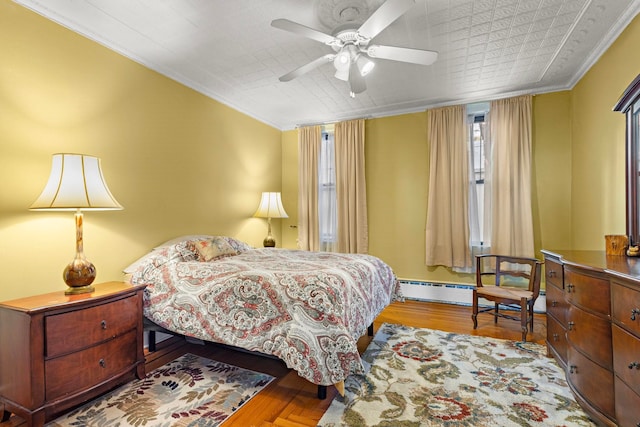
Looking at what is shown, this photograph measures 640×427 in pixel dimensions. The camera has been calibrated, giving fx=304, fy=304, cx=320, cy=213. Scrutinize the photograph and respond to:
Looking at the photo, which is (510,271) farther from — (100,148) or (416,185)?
(100,148)

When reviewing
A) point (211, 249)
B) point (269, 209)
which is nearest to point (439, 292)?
point (269, 209)

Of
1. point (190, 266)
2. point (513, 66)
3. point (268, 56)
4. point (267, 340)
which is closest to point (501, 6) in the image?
point (513, 66)

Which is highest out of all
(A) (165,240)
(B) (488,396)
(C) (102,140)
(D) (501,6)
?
(D) (501,6)

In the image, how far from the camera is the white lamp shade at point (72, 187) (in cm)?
192

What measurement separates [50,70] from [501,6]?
3.36 metres

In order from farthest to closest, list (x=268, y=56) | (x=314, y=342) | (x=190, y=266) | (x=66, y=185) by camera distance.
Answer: (x=268, y=56) → (x=190, y=266) → (x=66, y=185) → (x=314, y=342)

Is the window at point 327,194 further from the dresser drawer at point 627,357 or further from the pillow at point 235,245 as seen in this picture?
the dresser drawer at point 627,357

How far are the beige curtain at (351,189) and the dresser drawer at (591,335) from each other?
282 centimetres

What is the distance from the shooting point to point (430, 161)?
4160mm

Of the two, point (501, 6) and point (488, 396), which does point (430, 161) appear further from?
point (488, 396)

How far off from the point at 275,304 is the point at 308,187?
120 inches

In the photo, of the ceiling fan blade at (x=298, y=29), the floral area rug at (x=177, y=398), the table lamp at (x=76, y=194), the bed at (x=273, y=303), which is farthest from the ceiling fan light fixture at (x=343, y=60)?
the floral area rug at (x=177, y=398)

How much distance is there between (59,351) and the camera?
5.76 ft

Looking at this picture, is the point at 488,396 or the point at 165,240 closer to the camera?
the point at 488,396
